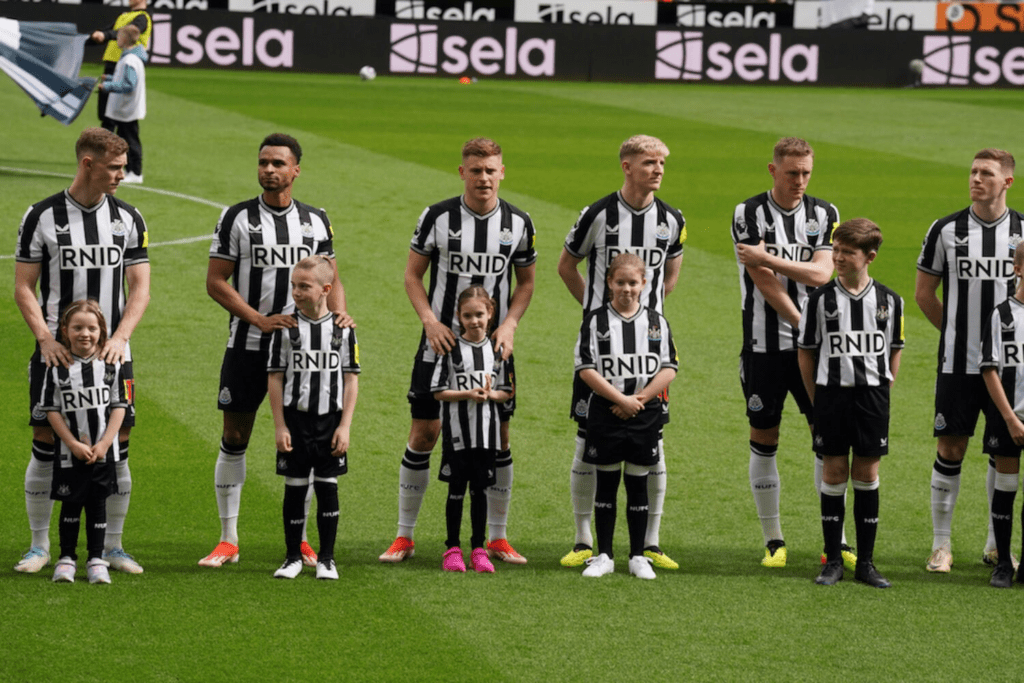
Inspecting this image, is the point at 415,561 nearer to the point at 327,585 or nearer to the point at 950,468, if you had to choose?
the point at 327,585

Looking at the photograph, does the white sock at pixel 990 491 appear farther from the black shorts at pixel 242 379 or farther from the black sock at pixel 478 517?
the black shorts at pixel 242 379

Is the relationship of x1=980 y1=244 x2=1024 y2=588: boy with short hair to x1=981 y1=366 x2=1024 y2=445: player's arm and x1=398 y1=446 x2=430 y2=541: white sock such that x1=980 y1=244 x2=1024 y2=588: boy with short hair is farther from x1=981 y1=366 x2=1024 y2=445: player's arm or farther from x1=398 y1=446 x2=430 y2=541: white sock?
x1=398 y1=446 x2=430 y2=541: white sock

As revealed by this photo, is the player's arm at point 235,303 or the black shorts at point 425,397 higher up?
the player's arm at point 235,303

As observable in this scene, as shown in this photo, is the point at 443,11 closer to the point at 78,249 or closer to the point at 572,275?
the point at 572,275

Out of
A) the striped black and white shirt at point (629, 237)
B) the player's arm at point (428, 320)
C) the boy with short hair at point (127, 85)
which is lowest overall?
the player's arm at point (428, 320)

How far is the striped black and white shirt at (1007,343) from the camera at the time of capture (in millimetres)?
6992

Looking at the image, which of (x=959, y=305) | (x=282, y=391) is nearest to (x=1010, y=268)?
(x=959, y=305)

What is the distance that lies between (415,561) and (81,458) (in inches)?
68.5

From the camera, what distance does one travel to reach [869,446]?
22.7ft

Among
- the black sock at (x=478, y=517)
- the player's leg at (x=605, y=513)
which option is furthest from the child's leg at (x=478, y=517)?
the player's leg at (x=605, y=513)

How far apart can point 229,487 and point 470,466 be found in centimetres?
124

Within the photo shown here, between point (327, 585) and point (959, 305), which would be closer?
point (327, 585)

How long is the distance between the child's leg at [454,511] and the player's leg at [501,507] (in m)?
0.20

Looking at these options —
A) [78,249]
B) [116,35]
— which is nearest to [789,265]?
[78,249]
